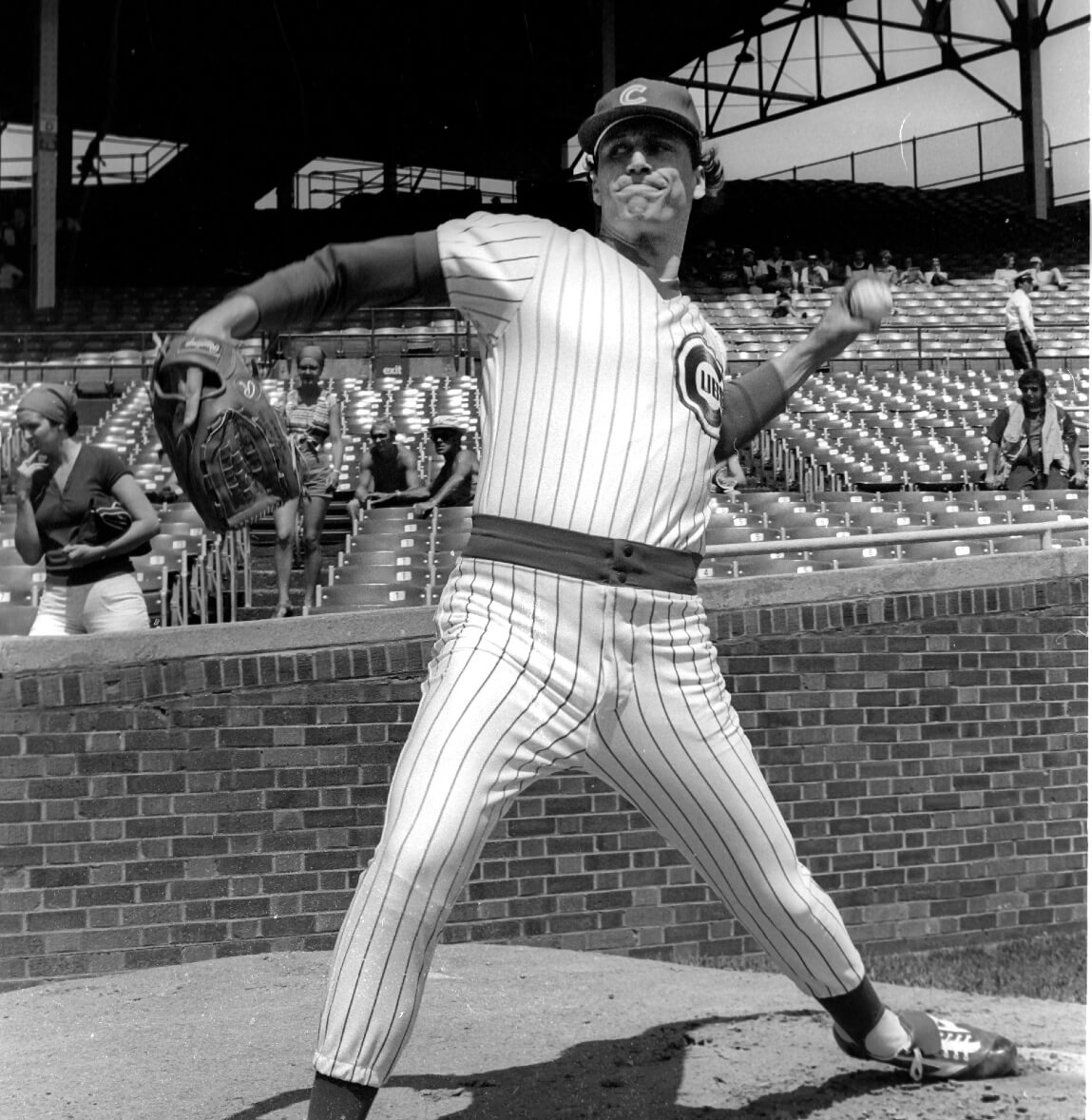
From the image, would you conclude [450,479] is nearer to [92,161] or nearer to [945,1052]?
Result: [945,1052]

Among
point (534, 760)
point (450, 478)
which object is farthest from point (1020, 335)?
point (534, 760)

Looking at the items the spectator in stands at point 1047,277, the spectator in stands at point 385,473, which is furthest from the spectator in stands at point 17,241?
the spectator in stands at point 1047,277

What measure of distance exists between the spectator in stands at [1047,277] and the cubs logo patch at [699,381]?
635 inches

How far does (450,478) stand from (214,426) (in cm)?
522

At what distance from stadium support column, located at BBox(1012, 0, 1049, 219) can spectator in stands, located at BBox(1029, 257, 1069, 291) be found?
4.25m

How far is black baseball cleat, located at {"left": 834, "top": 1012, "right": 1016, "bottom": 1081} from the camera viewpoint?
253 centimetres

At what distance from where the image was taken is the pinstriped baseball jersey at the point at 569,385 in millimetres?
2037

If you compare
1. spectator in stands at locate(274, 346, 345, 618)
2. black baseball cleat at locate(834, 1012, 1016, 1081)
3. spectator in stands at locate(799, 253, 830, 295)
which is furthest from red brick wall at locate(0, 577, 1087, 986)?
spectator in stands at locate(799, 253, 830, 295)

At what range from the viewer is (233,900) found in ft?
13.1

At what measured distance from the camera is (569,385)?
204 cm

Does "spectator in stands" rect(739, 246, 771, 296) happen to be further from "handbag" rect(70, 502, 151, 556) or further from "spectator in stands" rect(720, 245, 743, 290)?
"handbag" rect(70, 502, 151, 556)

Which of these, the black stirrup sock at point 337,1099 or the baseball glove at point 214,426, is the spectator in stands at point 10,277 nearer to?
the baseball glove at point 214,426

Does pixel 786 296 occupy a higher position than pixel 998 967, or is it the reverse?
pixel 786 296

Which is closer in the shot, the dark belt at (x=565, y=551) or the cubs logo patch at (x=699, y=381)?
the dark belt at (x=565, y=551)
